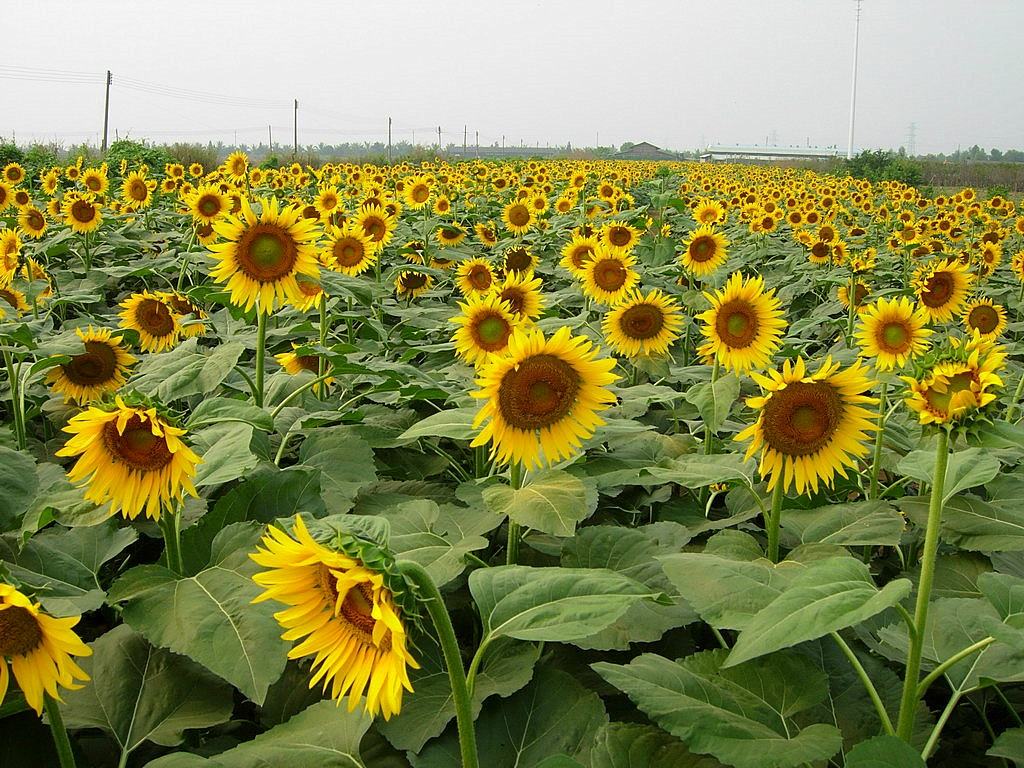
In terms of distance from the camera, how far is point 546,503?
201 centimetres

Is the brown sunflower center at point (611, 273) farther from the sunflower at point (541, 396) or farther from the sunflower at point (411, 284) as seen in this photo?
the sunflower at point (541, 396)

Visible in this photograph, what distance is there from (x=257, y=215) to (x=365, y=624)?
7.51 feet

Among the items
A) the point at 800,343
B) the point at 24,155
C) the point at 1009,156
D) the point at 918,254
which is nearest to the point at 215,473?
the point at 800,343

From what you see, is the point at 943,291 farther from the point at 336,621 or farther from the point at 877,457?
the point at 336,621

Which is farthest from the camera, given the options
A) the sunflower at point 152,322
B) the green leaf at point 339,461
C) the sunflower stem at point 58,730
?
the sunflower at point 152,322

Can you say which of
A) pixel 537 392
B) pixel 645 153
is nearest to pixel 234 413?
pixel 537 392

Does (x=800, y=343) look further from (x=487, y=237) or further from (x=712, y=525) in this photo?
(x=487, y=237)

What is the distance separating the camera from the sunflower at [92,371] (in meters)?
3.44

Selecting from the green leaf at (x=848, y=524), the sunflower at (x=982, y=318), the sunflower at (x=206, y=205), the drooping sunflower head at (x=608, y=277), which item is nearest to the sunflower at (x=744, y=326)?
the green leaf at (x=848, y=524)

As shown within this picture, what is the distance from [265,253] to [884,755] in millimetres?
2569

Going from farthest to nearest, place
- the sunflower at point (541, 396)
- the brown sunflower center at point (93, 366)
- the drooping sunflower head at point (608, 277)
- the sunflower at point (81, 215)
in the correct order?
1. the sunflower at point (81, 215)
2. the drooping sunflower head at point (608, 277)
3. the brown sunflower center at point (93, 366)
4. the sunflower at point (541, 396)

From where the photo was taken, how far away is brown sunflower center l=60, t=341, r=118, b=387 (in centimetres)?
344

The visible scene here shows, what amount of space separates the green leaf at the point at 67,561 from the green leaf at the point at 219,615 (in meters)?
0.12

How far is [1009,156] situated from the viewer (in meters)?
57.2
